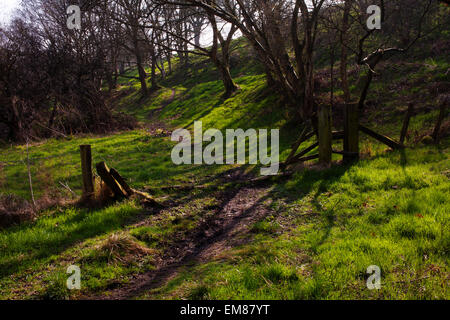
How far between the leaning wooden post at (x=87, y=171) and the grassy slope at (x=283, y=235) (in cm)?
61

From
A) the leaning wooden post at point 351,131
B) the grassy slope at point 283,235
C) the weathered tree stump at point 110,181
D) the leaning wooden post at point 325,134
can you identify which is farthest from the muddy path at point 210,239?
the leaning wooden post at point 351,131

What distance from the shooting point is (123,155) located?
1384cm

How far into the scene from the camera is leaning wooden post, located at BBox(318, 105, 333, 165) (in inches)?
338

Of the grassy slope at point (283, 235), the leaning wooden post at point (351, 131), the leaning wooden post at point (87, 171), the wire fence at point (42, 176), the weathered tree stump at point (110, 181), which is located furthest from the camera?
the leaning wooden post at point (351, 131)

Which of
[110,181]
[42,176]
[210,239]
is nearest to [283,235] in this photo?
[210,239]

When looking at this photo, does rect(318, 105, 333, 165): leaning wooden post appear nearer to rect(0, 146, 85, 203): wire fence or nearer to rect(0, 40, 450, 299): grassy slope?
rect(0, 40, 450, 299): grassy slope

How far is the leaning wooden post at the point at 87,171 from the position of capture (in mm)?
7441

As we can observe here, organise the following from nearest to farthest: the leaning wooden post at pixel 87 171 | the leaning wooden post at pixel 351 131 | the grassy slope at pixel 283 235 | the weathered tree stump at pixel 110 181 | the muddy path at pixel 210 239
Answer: the grassy slope at pixel 283 235 < the muddy path at pixel 210 239 < the weathered tree stump at pixel 110 181 < the leaning wooden post at pixel 87 171 < the leaning wooden post at pixel 351 131

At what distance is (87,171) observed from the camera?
7449 mm

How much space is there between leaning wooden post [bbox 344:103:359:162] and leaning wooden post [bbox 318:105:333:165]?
1.53 ft

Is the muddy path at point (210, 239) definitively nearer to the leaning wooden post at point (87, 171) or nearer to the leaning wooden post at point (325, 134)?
the leaning wooden post at point (325, 134)

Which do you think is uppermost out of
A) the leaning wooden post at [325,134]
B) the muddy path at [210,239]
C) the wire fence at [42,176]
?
the leaning wooden post at [325,134]

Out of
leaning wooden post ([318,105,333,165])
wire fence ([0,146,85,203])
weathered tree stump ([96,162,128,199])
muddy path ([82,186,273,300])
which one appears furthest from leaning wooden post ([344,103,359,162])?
wire fence ([0,146,85,203])

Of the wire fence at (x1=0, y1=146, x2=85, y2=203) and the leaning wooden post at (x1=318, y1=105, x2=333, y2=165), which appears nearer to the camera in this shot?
the wire fence at (x1=0, y1=146, x2=85, y2=203)
